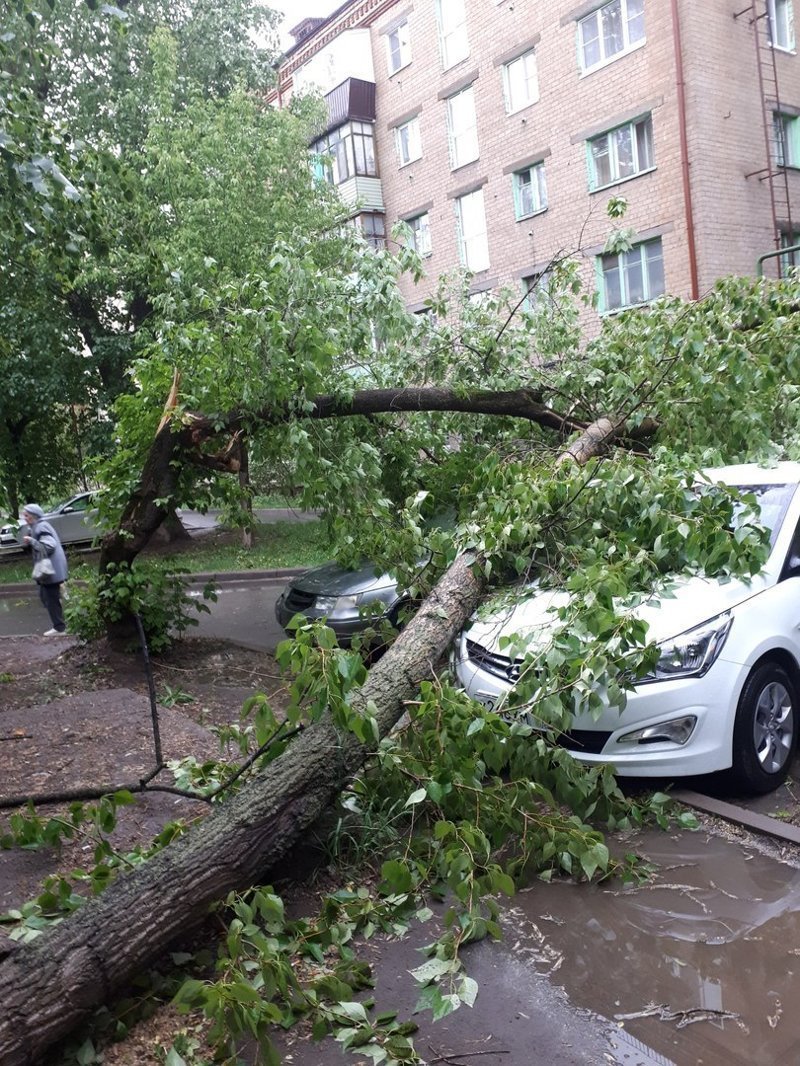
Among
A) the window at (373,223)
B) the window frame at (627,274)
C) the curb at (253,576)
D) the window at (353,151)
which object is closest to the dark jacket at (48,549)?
the curb at (253,576)

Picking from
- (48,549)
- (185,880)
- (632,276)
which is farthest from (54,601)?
(632,276)

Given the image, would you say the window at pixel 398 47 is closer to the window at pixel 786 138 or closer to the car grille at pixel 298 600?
the window at pixel 786 138

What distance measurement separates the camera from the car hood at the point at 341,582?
816cm

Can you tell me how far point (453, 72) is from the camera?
22719 millimetres

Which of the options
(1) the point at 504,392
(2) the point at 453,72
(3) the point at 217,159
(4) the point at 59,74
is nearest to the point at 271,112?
(3) the point at 217,159

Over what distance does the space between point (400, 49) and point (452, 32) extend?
2.14 m

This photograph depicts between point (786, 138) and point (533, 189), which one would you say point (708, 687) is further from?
point (533, 189)

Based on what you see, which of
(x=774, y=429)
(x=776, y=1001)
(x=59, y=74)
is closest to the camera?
(x=776, y=1001)

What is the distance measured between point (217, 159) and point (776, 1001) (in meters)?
14.7

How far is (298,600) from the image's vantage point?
8.55 metres

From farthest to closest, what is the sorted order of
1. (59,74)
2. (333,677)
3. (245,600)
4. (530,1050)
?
(59,74)
(245,600)
(333,677)
(530,1050)

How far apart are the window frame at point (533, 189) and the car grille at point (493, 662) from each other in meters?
17.6

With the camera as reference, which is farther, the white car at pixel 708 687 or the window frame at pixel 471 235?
the window frame at pixel 471 235

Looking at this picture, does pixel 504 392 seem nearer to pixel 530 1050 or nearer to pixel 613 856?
pixel 613 856
